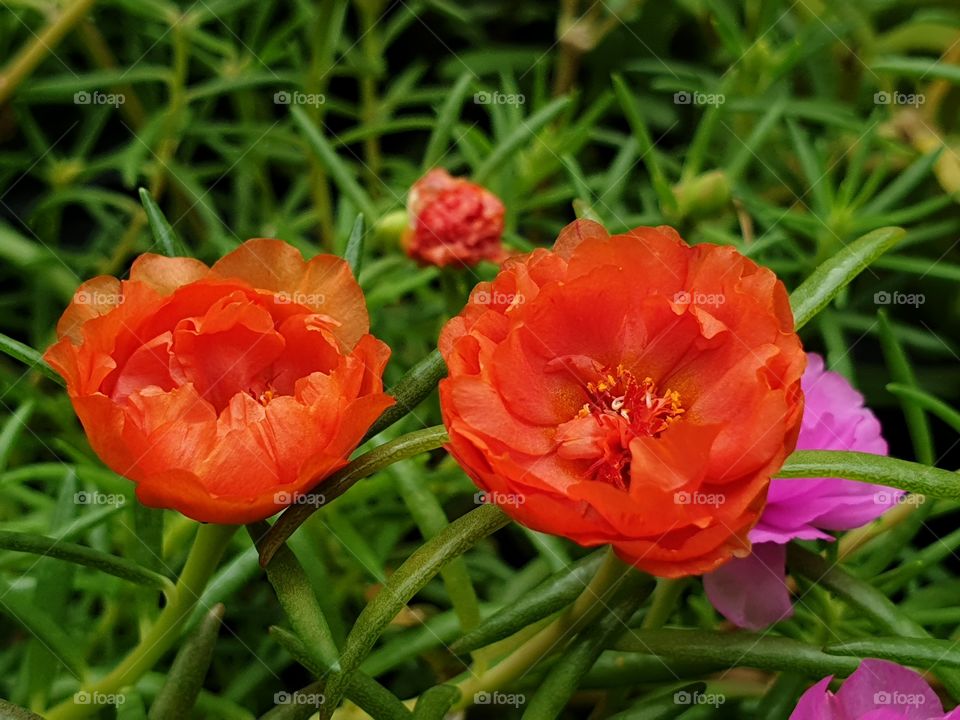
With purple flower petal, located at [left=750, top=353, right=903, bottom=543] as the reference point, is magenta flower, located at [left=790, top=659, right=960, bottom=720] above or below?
below

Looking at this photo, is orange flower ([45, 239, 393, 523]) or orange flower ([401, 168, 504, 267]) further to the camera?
orange flower ([401, 168, 504, 267])

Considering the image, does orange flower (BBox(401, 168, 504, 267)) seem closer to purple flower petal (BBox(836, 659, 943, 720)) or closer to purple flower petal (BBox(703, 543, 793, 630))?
purple flower petal (BBox(703, 543, 793, 630))

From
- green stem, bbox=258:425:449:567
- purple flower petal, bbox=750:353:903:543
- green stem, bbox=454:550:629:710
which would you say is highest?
green stem, bbox=258:425:449:567

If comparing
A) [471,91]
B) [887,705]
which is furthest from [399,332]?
[887,705]

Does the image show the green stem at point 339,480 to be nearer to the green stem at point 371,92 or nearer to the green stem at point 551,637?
the green stem at point 551,637

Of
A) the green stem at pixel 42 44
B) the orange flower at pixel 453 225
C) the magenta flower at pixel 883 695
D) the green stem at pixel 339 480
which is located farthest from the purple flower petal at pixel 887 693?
the green stem at pixel 42 44

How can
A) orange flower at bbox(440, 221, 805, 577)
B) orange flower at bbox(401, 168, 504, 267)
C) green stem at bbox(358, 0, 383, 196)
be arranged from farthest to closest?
green stem at bbox(358, 0, 383, 196) → orange flower at bbox(401, 168, 504, 267) → orange flower at bbox(440, 221, 805, 577)

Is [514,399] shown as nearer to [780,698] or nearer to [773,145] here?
[780,698]

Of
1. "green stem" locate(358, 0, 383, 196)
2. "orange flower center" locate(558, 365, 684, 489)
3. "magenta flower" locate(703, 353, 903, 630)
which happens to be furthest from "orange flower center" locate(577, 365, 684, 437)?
"green stem" locate(358, 0, 383, 196)
